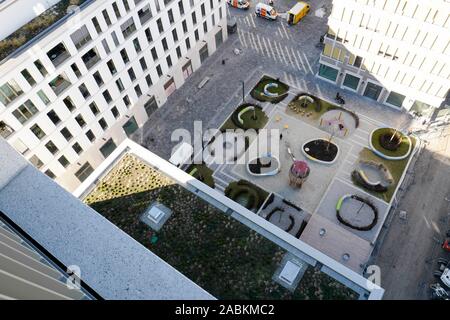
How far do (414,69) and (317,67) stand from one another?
15.9 metres

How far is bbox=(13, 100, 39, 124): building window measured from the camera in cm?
3572

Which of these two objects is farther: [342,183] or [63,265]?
[342,183]

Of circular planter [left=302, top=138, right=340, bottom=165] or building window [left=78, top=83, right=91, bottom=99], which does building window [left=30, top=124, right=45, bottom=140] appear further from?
circular planter [left=302, top=138, right=340, bottom=165]

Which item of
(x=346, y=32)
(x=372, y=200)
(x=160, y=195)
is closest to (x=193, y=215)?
(x=160, y=195)

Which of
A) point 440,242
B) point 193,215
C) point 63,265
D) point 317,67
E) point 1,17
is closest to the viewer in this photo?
point 63,265

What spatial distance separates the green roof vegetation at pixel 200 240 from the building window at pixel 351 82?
35.0 m

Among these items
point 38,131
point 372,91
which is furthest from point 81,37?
point 372,91

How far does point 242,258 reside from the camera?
28.6m

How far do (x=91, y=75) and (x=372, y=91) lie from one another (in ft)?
133

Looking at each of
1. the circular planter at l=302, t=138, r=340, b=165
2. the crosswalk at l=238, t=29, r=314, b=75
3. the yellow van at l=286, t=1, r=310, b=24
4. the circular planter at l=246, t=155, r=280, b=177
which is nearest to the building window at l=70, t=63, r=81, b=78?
the circular planter at l=246, t=155, r=280, b=177

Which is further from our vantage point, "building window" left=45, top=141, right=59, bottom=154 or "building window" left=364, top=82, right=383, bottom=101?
"building window" left=364, top=82, right=383, bottom=101

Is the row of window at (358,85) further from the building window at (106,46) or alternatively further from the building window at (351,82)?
the building window at (106,46)

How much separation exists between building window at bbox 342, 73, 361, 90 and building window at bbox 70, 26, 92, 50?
3766 centimetres

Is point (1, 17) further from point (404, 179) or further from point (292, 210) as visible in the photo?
point (404, 179)
